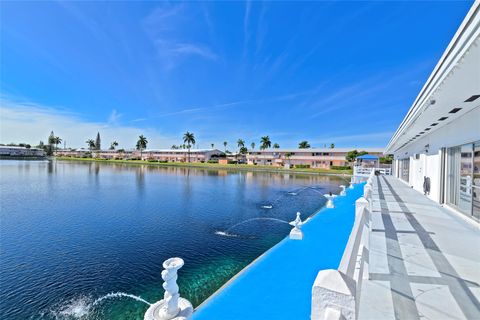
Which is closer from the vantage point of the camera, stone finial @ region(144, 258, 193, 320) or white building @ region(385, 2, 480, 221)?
stone finial @ region(144, 258, 193, 320)

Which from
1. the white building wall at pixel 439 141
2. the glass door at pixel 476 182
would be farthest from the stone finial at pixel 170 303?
the glass door at pixel 476 182

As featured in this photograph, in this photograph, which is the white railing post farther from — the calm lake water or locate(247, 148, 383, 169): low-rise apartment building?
locate(247, 148, 383, 169): low-rise apartment building

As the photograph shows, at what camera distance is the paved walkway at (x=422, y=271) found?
3.21 meters

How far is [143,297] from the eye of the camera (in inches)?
239

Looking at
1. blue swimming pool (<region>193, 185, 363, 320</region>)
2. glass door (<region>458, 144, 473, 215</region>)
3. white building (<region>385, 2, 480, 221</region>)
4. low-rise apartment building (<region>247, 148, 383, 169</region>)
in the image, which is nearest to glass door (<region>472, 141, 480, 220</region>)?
white building (<region>385, 2, 480, 221</region>)

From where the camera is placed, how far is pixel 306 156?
67562 mm

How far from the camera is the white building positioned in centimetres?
361

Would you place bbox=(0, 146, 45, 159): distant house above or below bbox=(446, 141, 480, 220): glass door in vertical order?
above

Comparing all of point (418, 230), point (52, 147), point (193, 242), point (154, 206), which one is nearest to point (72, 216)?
point (154, 206)

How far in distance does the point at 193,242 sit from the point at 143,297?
3611 millimetres

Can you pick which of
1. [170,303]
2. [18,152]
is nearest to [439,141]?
[170,303]

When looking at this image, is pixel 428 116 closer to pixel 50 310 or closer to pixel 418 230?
→ pixel 418 230

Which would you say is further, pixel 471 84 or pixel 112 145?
pixel 112 145

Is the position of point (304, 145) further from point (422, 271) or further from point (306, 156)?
point (422, 271)
